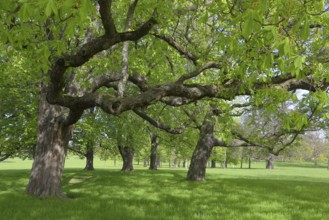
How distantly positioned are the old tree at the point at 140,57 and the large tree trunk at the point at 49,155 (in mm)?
41

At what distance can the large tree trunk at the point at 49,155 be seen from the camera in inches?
547

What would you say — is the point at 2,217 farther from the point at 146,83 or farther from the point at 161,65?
the point at 161,65

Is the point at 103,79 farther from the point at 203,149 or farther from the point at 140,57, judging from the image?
the point at 203,149

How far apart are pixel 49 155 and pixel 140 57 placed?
18.3ft

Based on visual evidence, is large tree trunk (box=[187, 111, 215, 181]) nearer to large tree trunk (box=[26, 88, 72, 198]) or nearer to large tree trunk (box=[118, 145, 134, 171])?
large tree trunk (box=[26, 88, 72, 198])

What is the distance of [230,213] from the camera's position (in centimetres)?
1180

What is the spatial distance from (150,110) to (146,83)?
683 centimetres

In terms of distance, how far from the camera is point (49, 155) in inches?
550

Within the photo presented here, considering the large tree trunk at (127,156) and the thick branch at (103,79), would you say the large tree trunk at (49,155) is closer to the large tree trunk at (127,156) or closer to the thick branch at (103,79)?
the thick branch at (103,79)

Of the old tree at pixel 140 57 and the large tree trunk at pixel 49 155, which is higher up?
the old tree at pixel 140 57

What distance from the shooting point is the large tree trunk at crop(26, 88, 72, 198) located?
45.6 feet

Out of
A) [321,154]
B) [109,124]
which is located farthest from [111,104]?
[321,154]

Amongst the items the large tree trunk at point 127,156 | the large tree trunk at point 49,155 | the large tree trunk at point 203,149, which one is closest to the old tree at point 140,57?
the large tree trunk at point 49,155

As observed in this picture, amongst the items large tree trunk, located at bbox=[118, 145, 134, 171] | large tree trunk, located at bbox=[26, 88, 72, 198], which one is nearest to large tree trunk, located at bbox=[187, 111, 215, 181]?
large tree trunk, located at bbox=[26, 88, 72, 198]
